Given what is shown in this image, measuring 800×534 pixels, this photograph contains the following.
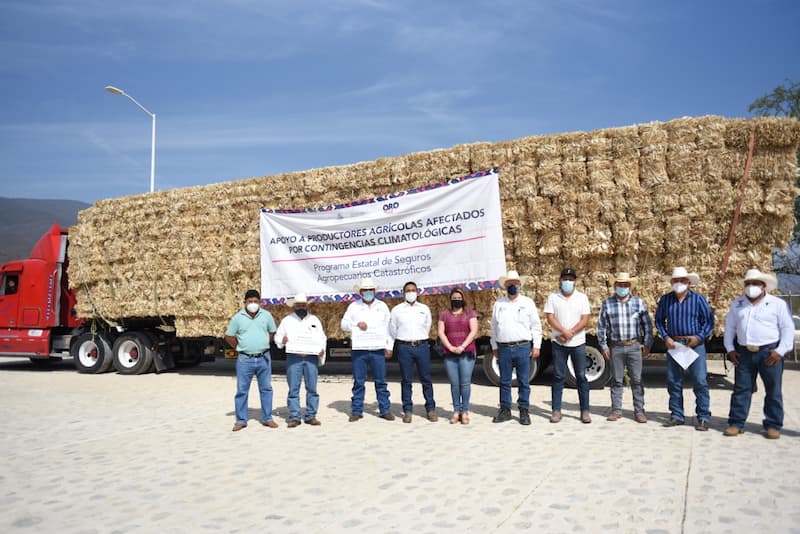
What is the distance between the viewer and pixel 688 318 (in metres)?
6.76

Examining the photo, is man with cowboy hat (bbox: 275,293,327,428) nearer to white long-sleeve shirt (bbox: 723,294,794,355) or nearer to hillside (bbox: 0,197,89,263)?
white long-sleeve shirt (bbox: 723,294,794,355)

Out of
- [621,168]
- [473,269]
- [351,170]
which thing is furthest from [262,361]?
[621,168]

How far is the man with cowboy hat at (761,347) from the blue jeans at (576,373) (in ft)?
4.95

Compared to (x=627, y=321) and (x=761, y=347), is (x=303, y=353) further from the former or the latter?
(x=761, y=347)

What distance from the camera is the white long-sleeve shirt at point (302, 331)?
295 inches

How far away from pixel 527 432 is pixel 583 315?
159cm

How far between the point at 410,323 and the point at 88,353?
33.1 feet

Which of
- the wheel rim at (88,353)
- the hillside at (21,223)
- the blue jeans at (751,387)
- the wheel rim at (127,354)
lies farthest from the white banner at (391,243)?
the hillside at (21,223)

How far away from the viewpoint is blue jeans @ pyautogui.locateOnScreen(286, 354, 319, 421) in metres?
7.32

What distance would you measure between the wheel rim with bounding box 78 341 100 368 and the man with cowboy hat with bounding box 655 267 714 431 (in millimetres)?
12636

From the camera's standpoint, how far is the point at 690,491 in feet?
14.3

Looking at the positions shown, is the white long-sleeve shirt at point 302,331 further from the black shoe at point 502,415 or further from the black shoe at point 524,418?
the black shoe at point 524,418

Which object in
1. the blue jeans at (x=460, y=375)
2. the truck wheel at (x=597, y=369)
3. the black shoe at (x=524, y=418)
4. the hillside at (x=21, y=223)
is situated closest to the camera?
the black shoe at (x=524, y=418)

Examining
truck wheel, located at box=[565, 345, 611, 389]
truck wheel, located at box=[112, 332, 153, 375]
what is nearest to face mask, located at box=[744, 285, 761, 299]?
truck wheel, located at box=[565, 345, 611, 389]
